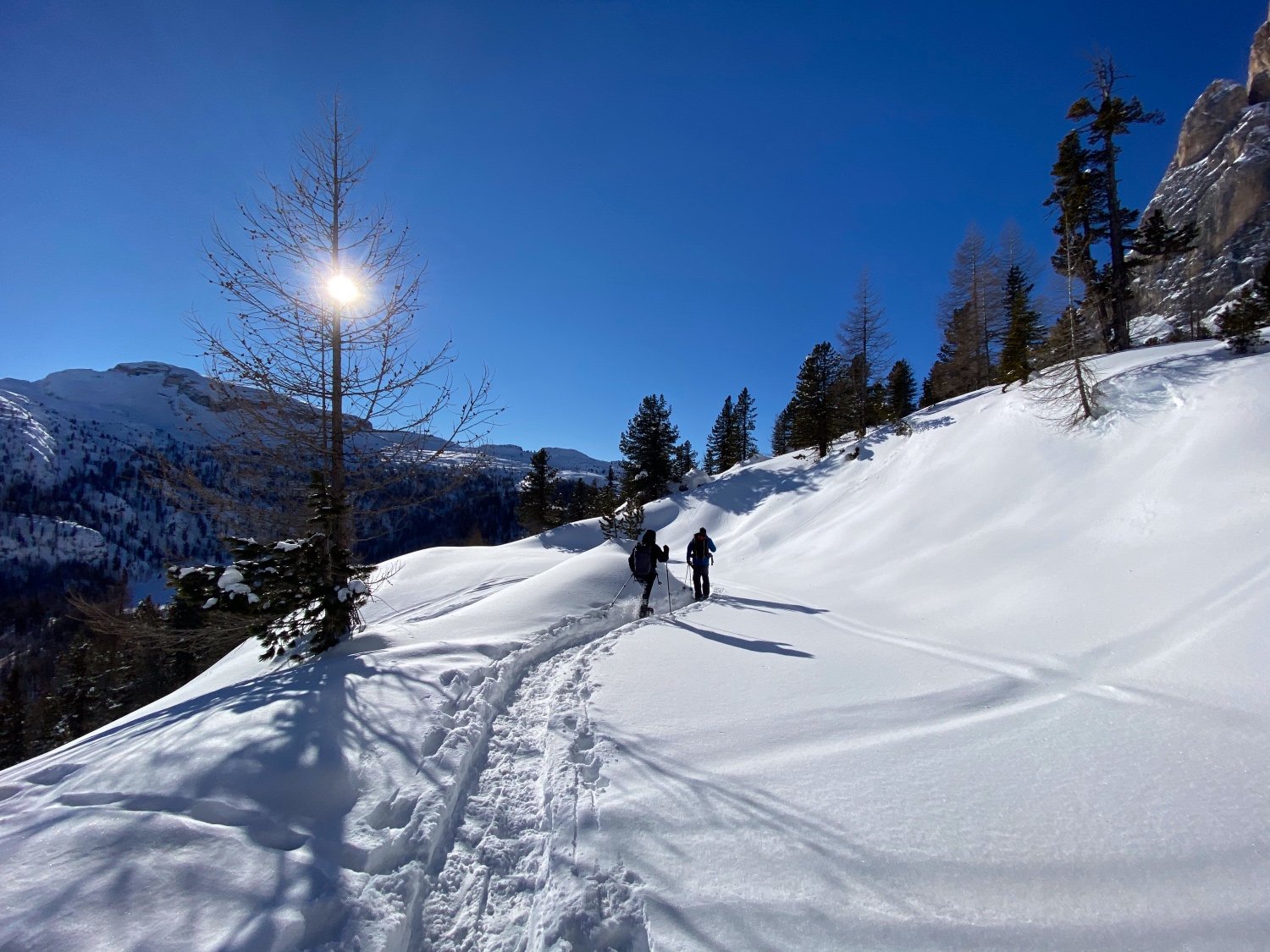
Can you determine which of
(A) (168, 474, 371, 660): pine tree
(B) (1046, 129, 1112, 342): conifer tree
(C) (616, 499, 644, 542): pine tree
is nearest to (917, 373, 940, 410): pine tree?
(B) (1046, 129, 1112, 342): conifer tree

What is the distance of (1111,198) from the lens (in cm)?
1727

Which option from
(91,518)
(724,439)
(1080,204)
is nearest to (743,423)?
(724,439)

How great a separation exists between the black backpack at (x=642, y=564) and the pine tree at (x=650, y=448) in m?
24.4

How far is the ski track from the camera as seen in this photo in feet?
7.79

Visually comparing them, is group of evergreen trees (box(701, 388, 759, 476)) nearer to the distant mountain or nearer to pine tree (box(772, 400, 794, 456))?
pine tree (box(772, 400, 794, 456))

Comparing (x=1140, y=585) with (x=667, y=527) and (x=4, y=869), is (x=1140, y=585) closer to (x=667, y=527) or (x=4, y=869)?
(x=4, y=869)

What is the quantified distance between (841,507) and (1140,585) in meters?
12.2

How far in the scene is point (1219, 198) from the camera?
50.2m

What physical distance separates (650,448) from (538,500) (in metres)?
9.44

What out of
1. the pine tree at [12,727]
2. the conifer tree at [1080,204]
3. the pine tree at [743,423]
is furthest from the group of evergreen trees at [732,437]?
the pine tree at [12,727]

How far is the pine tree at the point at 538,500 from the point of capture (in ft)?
117

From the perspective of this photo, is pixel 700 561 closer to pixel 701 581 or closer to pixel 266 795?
pixel 701 581

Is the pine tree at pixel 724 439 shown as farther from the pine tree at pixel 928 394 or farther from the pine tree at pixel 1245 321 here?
the pine tree at pixel 1245 321

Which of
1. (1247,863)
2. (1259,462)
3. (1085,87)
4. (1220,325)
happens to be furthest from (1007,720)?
(1085,87)
